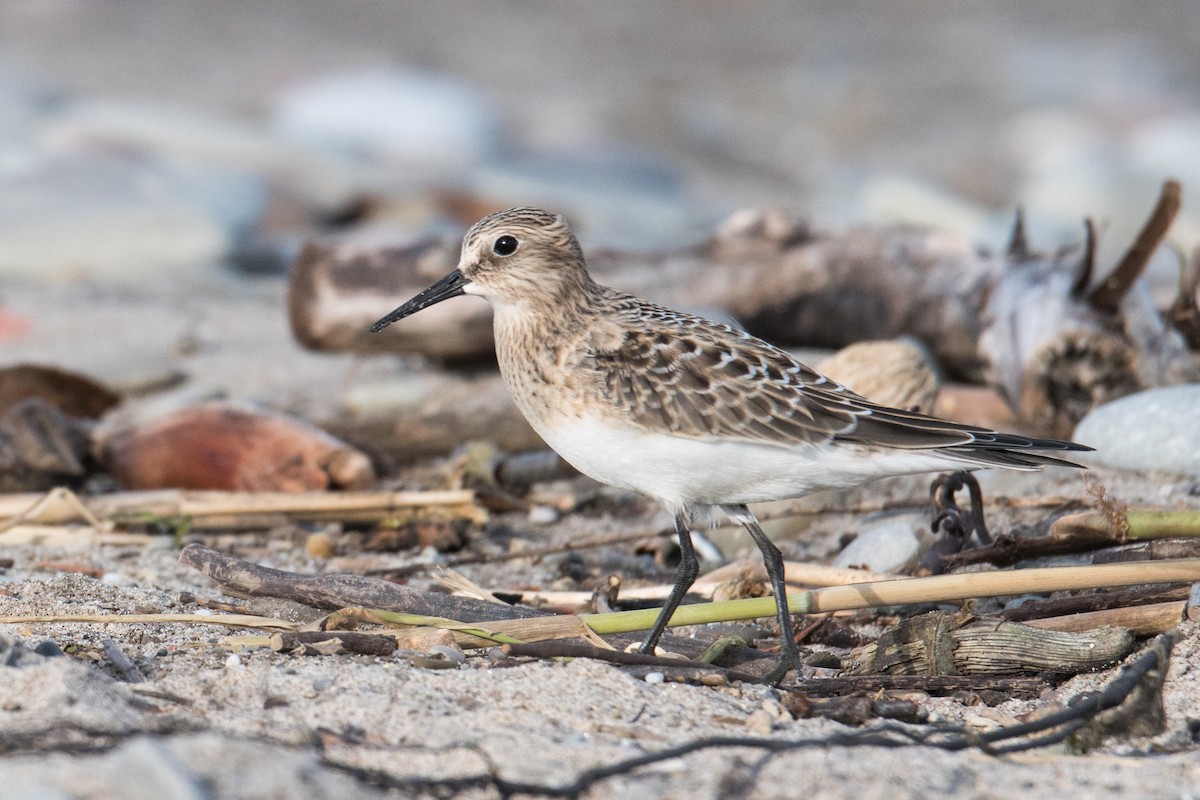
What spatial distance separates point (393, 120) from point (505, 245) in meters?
9.00

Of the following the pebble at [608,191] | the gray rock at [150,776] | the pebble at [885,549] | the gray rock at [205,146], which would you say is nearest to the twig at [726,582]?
the pebble at [885,549]

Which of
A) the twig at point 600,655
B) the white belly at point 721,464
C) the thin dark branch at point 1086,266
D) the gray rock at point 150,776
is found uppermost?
the thin dark branch at point 1086,266

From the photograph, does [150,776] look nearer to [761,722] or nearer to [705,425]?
[761,722]

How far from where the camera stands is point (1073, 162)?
1230cm

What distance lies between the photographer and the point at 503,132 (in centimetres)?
1274

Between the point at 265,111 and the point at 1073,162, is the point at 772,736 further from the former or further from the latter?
the point at 265,111

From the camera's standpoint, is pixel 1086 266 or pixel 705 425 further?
pixel 1086 266

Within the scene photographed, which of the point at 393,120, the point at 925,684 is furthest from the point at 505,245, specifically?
the point at 393,120

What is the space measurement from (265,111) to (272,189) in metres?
3.47

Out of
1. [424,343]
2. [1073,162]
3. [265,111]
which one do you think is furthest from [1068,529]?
[265,111]

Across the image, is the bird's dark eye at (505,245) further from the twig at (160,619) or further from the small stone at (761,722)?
the small stone at (761,722)

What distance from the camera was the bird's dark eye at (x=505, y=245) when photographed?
12.9 ft

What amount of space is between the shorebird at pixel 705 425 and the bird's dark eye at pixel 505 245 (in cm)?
16

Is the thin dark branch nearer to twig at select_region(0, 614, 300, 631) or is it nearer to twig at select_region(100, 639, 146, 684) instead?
twig at select_region(0, 614, 300, 631)
